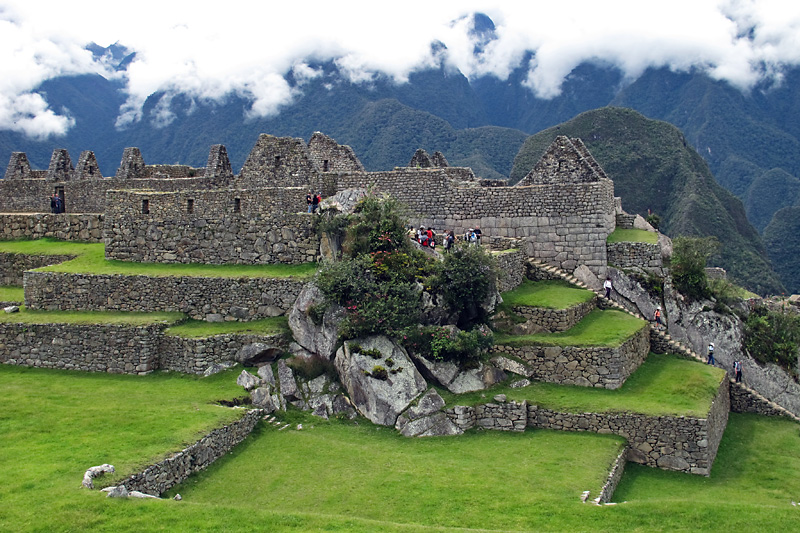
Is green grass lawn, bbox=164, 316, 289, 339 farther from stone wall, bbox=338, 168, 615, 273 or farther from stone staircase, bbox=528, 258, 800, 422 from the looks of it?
stone staircase, bbox=528, 258, 800, 422

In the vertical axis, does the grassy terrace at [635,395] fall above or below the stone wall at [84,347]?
below

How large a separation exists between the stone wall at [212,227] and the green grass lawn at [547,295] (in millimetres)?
7569

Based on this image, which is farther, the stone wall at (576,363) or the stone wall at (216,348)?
the stone wall at (216,348)

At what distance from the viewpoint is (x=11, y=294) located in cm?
3047

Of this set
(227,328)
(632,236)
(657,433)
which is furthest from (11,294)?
(632,236)

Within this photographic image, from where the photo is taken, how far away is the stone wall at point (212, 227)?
2834 cm

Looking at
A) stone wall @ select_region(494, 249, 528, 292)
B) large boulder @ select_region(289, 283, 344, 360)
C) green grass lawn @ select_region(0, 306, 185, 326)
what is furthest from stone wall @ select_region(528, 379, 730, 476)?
green grass lawn @ select_region(0, 306, 185, 326)

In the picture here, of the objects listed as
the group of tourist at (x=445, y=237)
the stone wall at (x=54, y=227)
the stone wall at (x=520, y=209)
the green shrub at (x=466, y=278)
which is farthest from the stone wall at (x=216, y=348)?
the stone wall at (x=54, y=227)

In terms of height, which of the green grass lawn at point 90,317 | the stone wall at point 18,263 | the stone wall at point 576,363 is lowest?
the stone wall at point 576,363

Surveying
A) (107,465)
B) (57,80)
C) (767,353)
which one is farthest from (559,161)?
(57,80)

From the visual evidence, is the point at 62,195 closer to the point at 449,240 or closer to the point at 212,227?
the point at 212,227

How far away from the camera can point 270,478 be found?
59.9ft

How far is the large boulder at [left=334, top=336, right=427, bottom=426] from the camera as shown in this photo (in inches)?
869

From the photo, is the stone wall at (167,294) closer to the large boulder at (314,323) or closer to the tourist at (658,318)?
the large boulder at (314,323)
